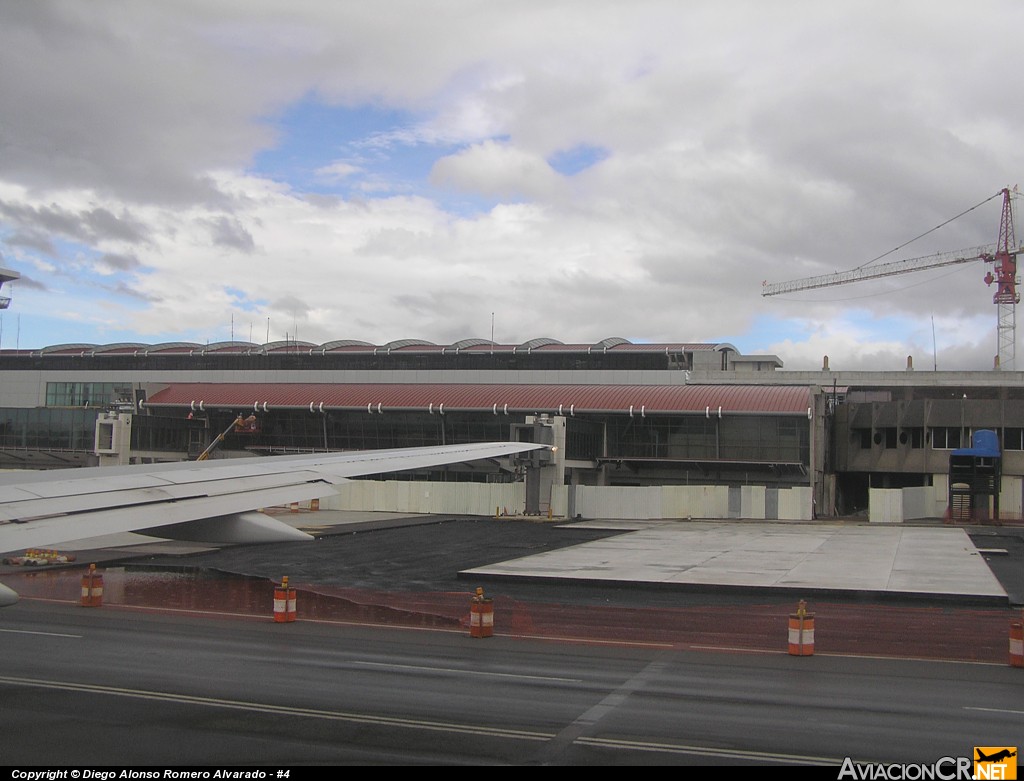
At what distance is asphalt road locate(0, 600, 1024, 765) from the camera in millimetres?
10422

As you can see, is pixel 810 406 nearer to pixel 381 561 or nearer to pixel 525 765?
pixel 381 561

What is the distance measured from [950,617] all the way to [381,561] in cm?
1859

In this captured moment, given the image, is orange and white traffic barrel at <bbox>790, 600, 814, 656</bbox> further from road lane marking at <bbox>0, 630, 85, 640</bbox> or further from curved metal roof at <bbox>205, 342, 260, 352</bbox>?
curved metal roof at <bbox>205, 342, 260, 352</bbox>

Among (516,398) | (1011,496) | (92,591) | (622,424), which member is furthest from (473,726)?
(1011,496)

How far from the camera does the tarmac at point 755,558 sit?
2619cm

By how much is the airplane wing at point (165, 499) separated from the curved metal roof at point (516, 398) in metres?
51.0

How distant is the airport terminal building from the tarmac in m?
6.72

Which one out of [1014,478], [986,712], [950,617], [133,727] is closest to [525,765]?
[133,727]

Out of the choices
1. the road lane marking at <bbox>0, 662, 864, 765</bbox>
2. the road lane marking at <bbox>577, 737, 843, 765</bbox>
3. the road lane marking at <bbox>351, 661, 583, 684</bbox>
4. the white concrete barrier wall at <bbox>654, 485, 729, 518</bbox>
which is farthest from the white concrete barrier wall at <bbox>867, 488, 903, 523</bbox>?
the road lane marking at <bbox>577, 737, 843, 765</bbox>

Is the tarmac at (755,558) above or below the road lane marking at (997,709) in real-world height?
below

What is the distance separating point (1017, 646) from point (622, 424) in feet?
175

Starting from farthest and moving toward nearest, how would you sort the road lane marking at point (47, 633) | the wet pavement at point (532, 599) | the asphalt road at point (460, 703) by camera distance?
the wet pavement at point (532, 599) → the road lane marking at point (47, 633) → the asphalt road at point (460, 703)

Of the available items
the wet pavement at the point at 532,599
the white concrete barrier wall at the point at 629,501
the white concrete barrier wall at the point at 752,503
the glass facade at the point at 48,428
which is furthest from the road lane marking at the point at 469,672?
the glass facade at the point at 48,428

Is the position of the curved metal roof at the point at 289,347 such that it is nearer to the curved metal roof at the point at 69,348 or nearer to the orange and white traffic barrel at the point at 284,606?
the curved metal roof at the point at 69,348
